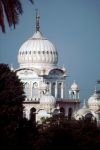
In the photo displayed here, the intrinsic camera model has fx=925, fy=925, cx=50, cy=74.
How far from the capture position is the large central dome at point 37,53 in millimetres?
103625

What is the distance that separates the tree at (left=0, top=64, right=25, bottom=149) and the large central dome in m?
52.8

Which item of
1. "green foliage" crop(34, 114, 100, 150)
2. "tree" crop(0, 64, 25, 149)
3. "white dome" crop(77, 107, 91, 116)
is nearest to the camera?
"tree" crop(0, 64, 25, 149)

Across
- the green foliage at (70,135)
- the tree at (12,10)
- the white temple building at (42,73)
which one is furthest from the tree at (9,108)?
the white temple building at (42,73)

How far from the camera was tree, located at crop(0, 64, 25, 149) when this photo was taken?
149ft

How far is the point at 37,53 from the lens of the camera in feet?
340

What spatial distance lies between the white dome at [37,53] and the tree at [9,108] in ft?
173

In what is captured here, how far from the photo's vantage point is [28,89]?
341ft

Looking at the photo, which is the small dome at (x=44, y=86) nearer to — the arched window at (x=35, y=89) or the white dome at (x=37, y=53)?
the arched window at (x=35, y=89)

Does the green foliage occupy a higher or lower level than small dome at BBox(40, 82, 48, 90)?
lower

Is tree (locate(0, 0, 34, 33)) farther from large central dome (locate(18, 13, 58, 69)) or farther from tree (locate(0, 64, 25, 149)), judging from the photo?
large central dome (locate(18, 13, 58, 69))

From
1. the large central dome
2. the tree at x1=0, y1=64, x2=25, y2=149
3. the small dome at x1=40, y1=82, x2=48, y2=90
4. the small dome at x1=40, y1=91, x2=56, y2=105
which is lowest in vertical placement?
the tree at x1=0, y1=64, x2=25, y2=149

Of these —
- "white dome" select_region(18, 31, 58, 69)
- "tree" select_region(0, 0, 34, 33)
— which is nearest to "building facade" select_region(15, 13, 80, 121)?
"white dome" select_region(18, 31, 58, 69)

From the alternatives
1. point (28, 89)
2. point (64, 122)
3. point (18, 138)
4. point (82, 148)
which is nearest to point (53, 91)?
point (28, 89)

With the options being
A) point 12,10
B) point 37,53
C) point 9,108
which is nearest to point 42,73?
point 37,53
